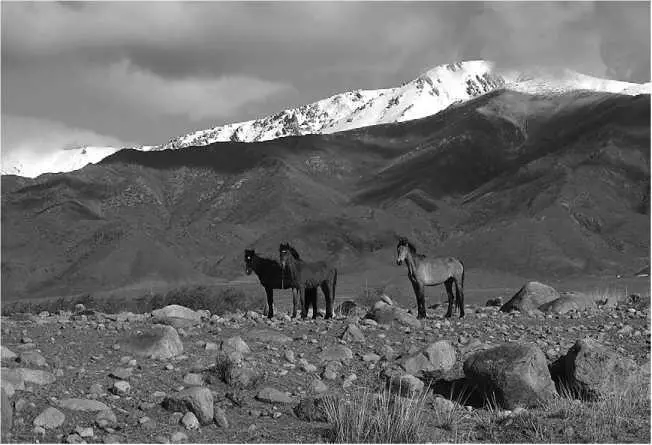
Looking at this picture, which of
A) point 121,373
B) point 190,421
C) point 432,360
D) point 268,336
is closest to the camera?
point 190,421

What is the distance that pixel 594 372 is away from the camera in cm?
1138

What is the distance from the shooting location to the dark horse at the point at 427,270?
19.4 meters

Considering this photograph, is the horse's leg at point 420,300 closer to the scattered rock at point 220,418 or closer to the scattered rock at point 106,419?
the scattered rock at point 220,418

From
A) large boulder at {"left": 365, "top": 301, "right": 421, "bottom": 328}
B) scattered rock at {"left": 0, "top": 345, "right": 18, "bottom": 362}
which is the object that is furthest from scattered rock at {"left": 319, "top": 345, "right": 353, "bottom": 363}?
scattered rock at {"left": 0, "top": 345, "right": 18, "bottom": 362}

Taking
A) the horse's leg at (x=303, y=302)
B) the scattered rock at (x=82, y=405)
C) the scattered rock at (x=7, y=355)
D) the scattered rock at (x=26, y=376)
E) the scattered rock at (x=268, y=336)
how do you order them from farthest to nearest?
the horse's leg at (x=303, y=302)
the scattered rock at (x=268, y=336)
the scattered rock at (x=7, y=355)
the scattered rock at (x=26, y=376)
the scattered rock at (x=82, y=405)

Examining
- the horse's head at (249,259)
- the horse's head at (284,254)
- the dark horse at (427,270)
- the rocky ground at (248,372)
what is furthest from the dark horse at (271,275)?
the rocky ground at (248,372)

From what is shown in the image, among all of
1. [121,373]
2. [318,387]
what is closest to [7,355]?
[121,373]

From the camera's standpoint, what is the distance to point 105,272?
3844 inches


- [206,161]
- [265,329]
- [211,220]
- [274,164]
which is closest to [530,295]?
[265,329]

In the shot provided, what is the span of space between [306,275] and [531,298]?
6.53 m

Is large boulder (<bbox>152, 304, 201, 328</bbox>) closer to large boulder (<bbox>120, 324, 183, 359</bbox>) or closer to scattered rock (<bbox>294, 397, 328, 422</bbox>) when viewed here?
large boulder (<bbox>120, 324, 183, 359</bbox>)

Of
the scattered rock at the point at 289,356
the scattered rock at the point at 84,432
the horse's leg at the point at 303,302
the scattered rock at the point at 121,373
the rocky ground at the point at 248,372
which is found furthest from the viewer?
the horse's leg at the point at 303,302

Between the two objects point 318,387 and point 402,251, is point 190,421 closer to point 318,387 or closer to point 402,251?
point 318,387

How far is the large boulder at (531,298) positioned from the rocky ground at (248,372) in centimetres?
463
